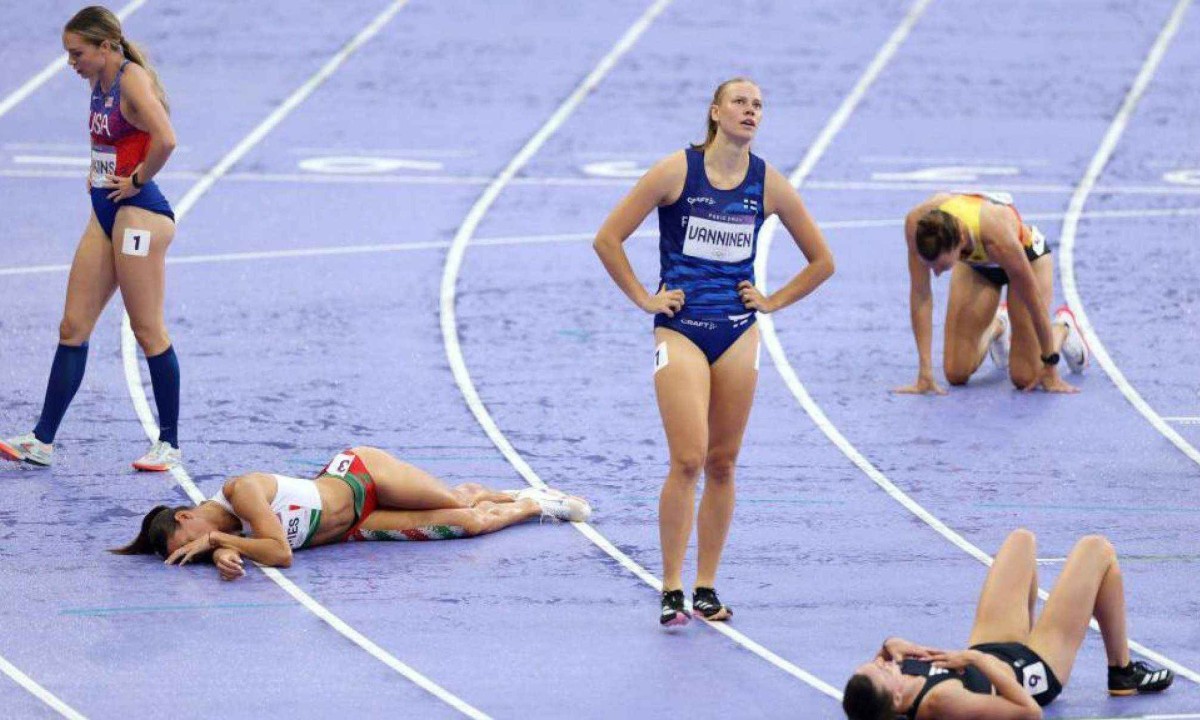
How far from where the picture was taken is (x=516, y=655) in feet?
23.6

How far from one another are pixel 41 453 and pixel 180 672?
257 cm

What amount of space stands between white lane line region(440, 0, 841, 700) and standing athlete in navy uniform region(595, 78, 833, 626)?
0.37 metres

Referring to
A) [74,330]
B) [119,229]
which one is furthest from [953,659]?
[74,330]

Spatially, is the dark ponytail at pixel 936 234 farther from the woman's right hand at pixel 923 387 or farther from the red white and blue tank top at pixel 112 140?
the red white and blue tank top at pixel 112 140

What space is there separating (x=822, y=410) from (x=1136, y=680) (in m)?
3.86

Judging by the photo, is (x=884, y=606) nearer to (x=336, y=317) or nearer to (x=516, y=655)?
(x=516, y=655)

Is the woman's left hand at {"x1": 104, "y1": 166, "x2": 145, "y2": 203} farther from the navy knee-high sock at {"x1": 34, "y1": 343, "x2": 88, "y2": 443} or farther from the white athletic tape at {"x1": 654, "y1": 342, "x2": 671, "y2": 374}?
the white athletic tape at {"x1": 654, "y1": 342, "x2": 671, "y2": 374}

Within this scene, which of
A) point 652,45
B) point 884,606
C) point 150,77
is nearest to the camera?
point 884,606

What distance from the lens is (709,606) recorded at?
754cm

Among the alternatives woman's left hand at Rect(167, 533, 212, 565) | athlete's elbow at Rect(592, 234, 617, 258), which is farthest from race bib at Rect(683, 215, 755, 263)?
woman's left hand at Rect(167, 533, 212, 565)

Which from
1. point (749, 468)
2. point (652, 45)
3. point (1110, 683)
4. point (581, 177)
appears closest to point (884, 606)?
point (1110, 683)

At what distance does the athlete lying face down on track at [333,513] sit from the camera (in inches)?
315

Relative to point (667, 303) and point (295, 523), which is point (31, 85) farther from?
point (667, 303)

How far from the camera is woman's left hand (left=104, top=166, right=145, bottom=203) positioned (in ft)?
29.6
